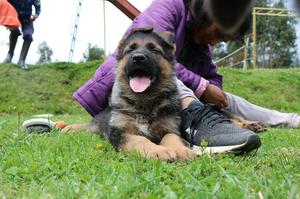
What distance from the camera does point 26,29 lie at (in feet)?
35.8

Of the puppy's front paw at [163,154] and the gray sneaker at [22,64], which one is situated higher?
the gray sneaker at [22,64]

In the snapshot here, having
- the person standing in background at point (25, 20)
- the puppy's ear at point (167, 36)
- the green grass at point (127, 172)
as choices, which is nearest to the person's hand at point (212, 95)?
A: the green grass at point (127, 172)

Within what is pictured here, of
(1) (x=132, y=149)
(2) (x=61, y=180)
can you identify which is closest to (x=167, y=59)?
(1) (x=132, y=149)

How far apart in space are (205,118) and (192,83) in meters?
0.85

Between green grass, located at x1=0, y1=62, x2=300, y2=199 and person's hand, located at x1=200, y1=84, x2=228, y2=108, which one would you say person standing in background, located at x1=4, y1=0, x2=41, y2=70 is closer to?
person's hand, located at x1=200, y1=84, x2=228, y2=108

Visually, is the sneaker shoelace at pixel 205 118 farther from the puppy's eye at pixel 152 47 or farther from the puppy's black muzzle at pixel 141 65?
the puppy's eye at pixel 152 47

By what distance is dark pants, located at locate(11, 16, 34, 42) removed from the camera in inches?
428

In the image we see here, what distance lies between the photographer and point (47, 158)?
2633 mm

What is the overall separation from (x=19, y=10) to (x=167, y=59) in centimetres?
762

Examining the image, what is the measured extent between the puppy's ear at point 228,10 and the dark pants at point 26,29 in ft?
33.7

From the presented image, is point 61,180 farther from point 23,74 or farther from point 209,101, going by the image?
point 23,74

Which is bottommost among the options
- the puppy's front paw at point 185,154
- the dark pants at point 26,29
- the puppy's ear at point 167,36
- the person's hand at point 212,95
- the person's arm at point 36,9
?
the puppy's front paw at point 185,154

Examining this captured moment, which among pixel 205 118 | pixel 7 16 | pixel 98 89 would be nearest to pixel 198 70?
pixel 98 89

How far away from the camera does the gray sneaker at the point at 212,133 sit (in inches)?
115
